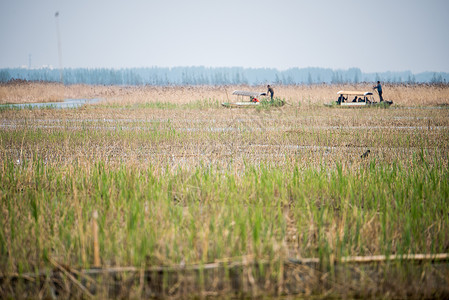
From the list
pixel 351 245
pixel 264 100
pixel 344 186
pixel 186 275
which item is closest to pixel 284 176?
pixel 344 186

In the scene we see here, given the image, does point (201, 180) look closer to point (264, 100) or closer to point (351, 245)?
point (351, 245)

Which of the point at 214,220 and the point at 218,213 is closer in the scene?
the point at 214,220

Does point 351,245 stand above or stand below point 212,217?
below

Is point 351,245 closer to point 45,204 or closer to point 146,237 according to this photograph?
point 146,237

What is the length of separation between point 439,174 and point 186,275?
4.22 meters

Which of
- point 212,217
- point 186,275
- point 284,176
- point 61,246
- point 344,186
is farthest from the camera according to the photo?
point 284,176

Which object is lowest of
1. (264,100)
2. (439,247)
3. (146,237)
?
(439,247)

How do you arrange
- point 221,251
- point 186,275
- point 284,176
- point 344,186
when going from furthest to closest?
point 284,176 < point 344,186 < point 221,251 < point 186,275

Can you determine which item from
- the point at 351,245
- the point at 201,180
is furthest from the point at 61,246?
the point at 351,245

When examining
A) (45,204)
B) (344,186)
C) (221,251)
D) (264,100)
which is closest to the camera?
(221,251)

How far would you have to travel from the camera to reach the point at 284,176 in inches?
235

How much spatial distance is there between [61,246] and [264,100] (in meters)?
18.4

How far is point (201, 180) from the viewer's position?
5.58 m

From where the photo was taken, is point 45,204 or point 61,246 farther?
point 45,204
